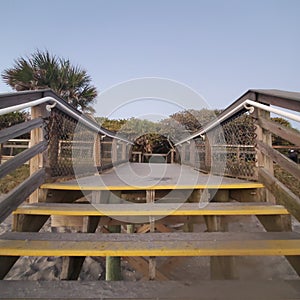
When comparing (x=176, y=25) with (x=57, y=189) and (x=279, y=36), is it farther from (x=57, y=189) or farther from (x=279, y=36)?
(x=57, y=189)

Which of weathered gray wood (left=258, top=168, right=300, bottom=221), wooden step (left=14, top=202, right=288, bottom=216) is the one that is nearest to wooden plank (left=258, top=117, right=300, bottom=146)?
weathered gray wood (left=258, top=168, right=300, bottom=221)

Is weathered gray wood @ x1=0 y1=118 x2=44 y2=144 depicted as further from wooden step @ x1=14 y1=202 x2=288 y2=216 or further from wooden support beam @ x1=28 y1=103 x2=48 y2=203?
wooden step @ x1=14 y1=202 x2=288 y2=216

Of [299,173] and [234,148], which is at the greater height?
[234,148]

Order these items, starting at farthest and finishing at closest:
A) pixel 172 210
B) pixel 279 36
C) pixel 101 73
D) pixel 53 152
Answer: pixel 101 73
pixel 279 36
pixel 53 152
pixel 172 210

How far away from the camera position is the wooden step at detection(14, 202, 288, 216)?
48.2 inches

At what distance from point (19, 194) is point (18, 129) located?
0.37 metres

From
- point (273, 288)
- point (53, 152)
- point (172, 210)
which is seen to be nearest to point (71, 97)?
point (53, 152)

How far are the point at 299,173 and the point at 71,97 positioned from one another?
23.4 ft

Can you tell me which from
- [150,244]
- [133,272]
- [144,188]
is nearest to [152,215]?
[150,244]

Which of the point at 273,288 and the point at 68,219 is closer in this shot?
the point at 273,288

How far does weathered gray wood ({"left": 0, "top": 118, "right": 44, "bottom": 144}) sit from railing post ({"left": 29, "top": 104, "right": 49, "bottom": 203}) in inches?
2.0

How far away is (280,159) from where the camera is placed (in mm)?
1294

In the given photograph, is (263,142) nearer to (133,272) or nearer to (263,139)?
(263,139)

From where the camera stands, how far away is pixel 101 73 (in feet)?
25.9
